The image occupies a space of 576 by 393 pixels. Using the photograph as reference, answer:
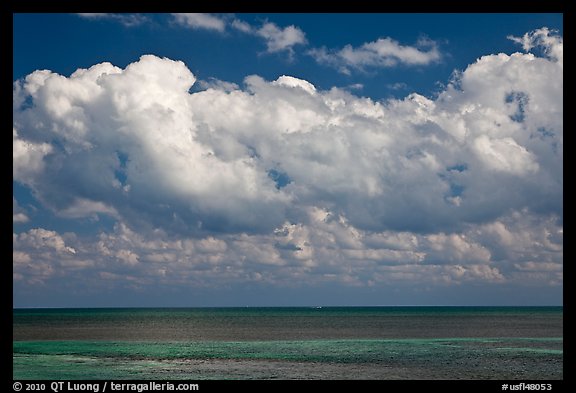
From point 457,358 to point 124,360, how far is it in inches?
1040

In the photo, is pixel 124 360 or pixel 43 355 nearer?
pixel 124 360
